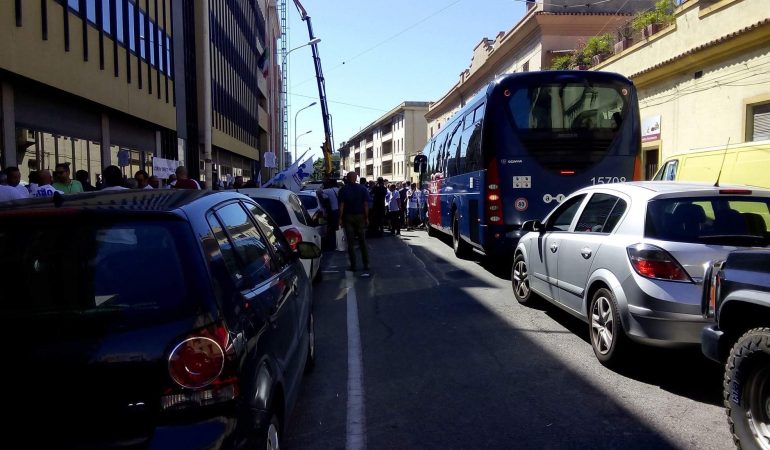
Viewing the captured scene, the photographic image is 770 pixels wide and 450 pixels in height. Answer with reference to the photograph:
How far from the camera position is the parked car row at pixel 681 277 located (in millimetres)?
3531

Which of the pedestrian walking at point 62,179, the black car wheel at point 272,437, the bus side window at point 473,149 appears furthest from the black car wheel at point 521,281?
the pedestrian walking at point 62,179

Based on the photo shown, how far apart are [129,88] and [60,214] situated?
18918mm

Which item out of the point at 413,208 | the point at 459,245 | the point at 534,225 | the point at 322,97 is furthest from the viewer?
the point at 322,97

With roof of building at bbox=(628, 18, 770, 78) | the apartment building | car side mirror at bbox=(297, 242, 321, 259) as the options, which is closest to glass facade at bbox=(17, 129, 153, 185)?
the apartment building

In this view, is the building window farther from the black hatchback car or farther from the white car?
the black hatchback car

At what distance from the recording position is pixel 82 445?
2.22 meters

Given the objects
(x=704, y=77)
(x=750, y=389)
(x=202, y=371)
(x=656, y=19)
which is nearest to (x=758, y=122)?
(x=704, y=77)

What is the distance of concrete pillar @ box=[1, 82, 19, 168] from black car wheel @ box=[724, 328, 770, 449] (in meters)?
14.4

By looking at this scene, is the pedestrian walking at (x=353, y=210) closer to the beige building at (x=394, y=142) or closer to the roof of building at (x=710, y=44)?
the roof of building at (x=710, y=44)

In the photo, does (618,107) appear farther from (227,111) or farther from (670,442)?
(227,111)

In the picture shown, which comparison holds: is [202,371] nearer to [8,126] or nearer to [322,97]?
[8,126]

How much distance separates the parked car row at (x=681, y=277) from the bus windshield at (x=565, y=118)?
148 inches

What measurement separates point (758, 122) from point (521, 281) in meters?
9.70

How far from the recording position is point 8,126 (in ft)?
44.3
